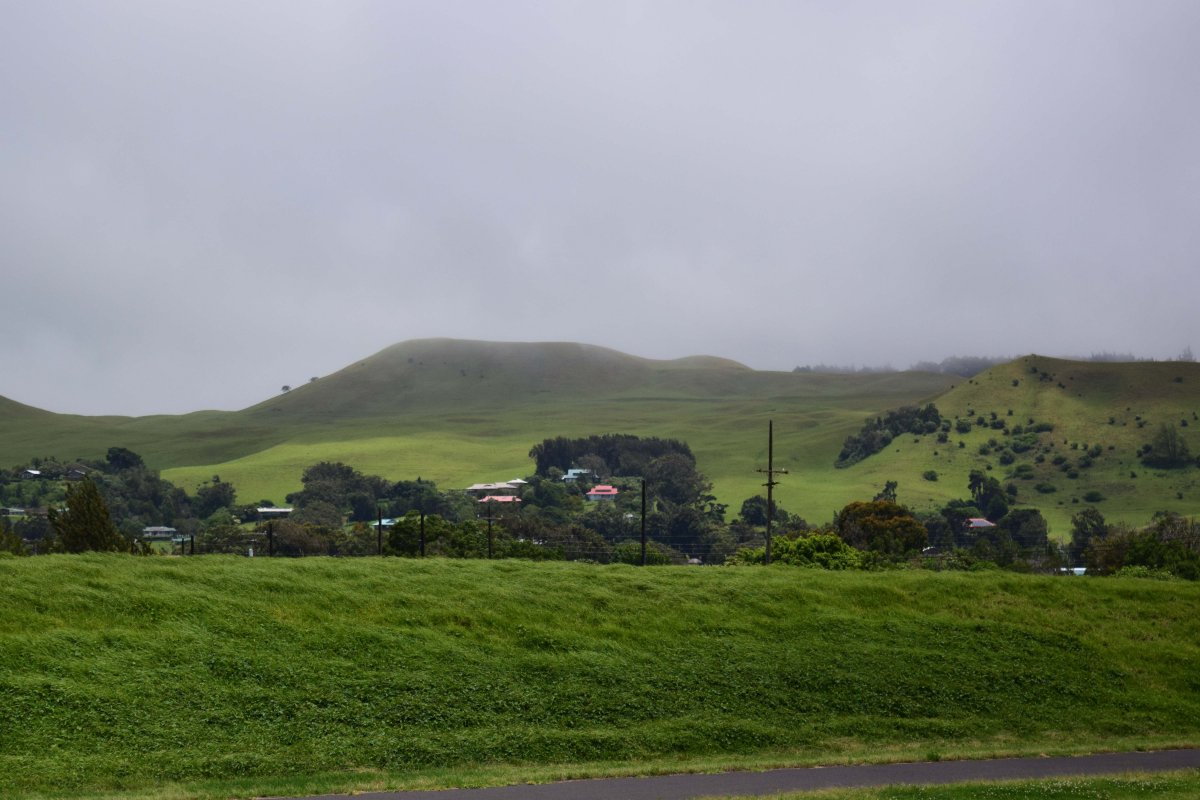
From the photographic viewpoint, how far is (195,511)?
155 metres

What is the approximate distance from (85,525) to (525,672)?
22581 millimetres

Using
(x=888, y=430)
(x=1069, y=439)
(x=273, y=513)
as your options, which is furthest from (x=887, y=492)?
(x=273, y=513)

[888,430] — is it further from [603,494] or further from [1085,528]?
[1085,528]

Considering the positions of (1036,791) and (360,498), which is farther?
(360,498)

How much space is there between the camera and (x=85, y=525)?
4044 centimetres

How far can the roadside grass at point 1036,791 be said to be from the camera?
17.4 meters

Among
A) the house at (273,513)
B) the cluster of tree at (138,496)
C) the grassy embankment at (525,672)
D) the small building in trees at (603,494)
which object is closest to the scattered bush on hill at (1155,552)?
the grassy embankment at (525,672)

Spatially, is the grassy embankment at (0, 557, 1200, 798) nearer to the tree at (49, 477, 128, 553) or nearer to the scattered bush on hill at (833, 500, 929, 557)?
the tree at (49, 477, 128, 553)

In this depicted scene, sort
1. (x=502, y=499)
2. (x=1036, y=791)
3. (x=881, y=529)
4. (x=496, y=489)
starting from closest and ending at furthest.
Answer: (x=1036, y=791) < (x=881, y=529) < (x=502, y=499) < (x=496, y=489)

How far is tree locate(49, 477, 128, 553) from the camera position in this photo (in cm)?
4016

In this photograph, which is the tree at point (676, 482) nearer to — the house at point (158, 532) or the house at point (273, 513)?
the house at point (273, 513)

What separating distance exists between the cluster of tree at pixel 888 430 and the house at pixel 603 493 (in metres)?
43.8

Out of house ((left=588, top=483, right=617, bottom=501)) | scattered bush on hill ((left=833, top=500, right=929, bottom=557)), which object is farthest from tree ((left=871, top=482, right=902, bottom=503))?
scattered bush on hill ((left=833, top=500, right=929, bottom=557))

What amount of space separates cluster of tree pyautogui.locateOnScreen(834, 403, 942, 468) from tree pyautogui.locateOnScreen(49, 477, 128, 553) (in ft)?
502
